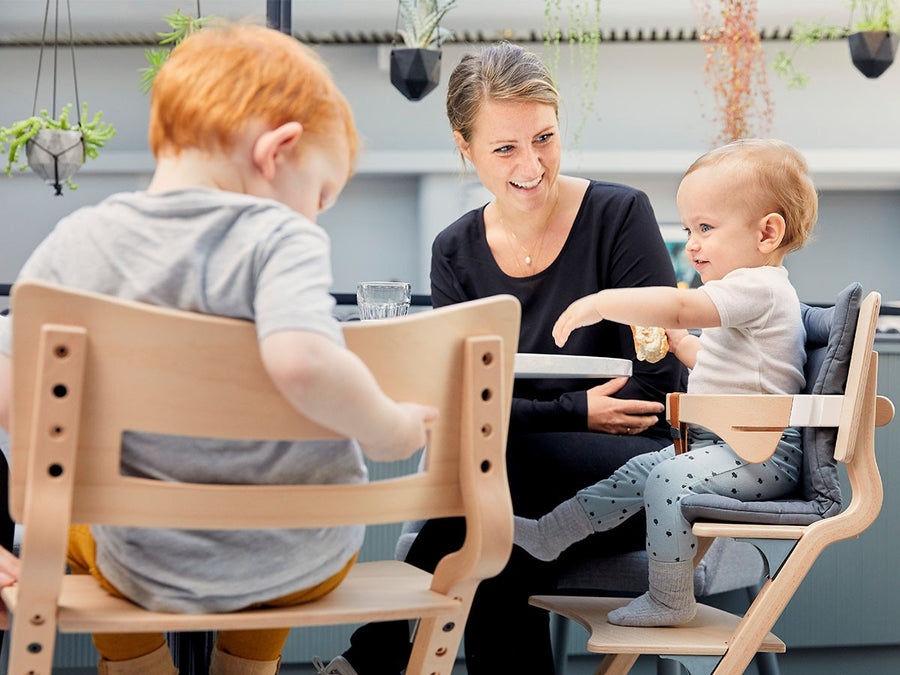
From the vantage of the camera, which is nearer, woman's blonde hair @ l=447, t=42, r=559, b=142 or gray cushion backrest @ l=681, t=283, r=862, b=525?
gray cushion backrest @ l=681, t=283, r=862, b=525

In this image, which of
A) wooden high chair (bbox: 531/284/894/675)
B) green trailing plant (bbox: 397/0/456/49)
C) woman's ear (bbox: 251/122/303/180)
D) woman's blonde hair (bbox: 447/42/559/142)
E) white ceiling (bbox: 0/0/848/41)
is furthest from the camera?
white ceiling (bbox: 0/0/848/41)

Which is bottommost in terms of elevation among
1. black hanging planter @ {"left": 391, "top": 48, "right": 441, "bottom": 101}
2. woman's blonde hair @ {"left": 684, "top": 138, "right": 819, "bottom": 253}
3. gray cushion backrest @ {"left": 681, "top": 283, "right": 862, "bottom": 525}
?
gray cushion backrest @ {"left": 681, "top": 283, "right": 862, "bottom": 525}

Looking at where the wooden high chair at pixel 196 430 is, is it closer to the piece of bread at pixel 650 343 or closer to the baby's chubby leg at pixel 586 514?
the baby's chubby leg at pixel 586 514

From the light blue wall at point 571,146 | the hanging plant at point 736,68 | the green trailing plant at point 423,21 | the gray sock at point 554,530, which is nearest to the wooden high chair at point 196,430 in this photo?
the gray sock at point 554,530

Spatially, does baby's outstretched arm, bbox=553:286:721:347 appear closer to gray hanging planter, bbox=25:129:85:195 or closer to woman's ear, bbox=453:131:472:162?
woman's ear, bbox=453:131:472:162

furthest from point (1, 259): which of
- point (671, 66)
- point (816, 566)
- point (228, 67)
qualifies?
point (228, 67)

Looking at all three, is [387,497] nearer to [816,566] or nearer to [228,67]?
[228,67]

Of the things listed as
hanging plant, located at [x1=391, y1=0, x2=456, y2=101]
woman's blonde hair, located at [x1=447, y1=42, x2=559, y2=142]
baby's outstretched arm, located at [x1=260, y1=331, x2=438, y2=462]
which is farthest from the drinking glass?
hanging plant, located at [x1=391, y1=0, x2=456, y2=101]

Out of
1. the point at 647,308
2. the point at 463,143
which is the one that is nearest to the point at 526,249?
the point at 463,143

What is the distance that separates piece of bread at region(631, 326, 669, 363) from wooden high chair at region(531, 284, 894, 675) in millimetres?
292

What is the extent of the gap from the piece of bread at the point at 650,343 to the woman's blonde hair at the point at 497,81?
18.0 inches

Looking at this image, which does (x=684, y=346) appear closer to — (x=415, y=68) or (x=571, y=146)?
(x=415, y=68)

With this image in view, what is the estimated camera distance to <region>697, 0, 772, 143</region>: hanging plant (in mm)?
4277

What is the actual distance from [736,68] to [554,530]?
338cm
